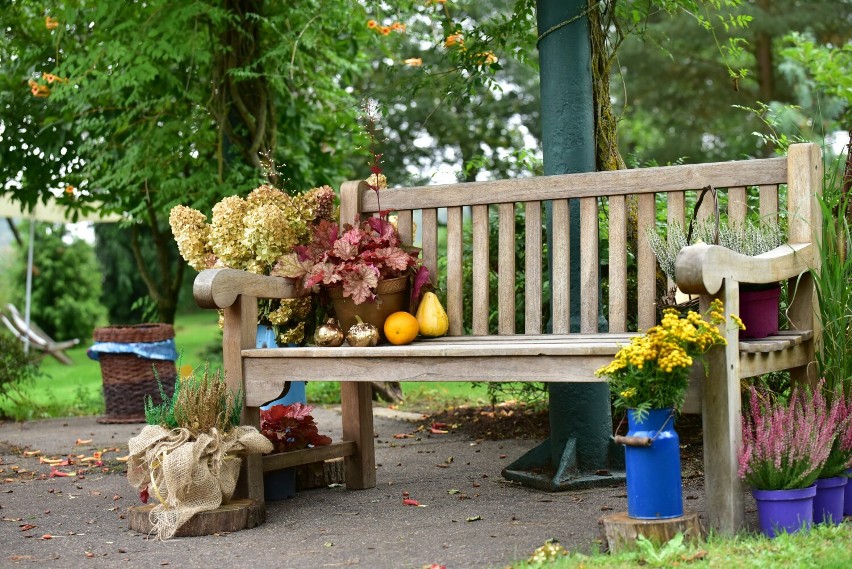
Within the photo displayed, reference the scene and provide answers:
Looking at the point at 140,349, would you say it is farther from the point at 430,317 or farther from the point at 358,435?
the point at 430,317

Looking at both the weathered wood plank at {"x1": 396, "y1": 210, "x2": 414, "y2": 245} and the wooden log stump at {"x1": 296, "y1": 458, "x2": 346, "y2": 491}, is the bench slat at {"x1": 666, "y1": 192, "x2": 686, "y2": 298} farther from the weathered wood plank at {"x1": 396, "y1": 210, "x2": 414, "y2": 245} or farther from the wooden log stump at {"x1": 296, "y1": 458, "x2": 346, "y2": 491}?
the wooden log stump at {"x1": 296, "y1": 458, "x2": 346, "y2": 491}

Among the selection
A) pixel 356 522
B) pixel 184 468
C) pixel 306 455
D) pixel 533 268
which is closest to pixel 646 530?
pixel 356 522

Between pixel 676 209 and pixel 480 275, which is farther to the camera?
pixel 480 275

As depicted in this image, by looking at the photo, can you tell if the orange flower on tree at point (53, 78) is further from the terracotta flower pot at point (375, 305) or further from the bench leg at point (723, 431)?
the bench leg at point (723, 431)

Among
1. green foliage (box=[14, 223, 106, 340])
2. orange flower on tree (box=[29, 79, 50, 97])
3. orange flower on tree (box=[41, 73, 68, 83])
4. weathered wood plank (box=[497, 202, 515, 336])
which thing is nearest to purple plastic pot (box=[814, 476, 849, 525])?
weathered wood plank (box=[497, 202, 515, 336])

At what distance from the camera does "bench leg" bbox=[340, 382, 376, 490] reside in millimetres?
4117

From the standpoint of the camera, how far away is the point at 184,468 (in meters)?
3.26

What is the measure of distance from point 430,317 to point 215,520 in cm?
108

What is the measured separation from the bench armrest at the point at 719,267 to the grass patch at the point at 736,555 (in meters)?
0.67

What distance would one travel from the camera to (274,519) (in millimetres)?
3549

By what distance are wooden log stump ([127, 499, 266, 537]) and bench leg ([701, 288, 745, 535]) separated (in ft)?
4.93

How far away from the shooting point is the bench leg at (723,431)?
109 inches

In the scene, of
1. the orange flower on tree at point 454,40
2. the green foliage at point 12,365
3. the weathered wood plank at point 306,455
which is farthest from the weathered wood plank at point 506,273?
the green foliage at point 12,365

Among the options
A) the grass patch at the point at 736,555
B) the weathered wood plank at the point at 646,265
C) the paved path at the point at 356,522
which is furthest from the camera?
the weathered wood plank at the point at 646,265
